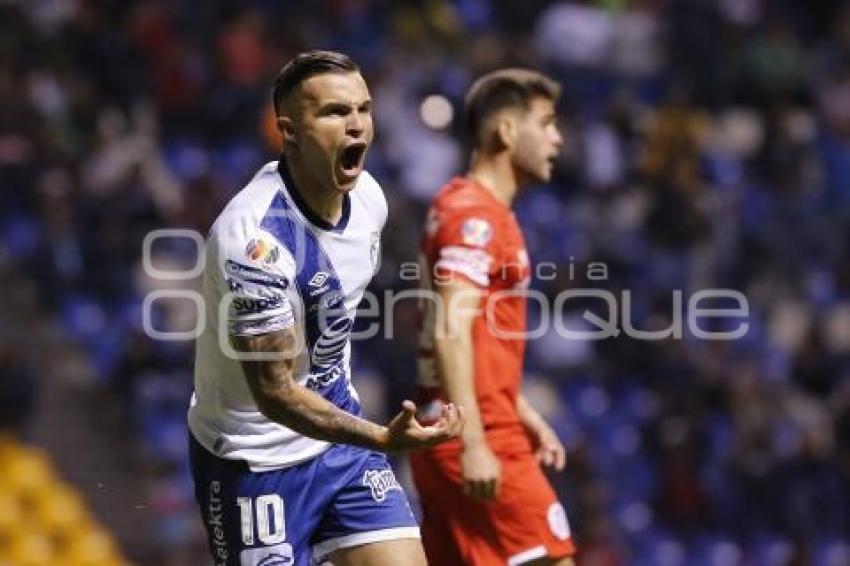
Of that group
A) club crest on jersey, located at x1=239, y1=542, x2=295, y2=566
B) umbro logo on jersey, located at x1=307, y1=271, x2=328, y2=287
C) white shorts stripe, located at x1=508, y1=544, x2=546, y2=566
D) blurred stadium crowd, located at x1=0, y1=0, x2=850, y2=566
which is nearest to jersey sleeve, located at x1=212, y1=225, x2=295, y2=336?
umbro logo on jersey, located at x1=307, y1=271, x2=328, y2=287

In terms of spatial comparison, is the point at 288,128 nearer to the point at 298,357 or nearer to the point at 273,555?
the point at 298,357

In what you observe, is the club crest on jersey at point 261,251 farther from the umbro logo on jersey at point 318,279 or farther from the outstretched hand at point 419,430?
the outstretched hand at point 419,430

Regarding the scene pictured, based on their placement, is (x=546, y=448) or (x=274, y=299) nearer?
(x=274, y=299)

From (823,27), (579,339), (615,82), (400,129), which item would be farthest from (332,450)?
(823,27)

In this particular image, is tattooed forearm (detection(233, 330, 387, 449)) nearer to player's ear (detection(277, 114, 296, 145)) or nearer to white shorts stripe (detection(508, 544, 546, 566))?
player's ear (detection(277, 114, 296, 145))

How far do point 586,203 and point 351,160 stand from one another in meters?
8.65

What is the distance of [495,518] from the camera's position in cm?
689

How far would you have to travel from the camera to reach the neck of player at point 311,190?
222 inches

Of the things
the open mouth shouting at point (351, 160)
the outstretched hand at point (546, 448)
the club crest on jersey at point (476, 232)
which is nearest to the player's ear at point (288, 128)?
the open mouth shouting at point (351, 160)

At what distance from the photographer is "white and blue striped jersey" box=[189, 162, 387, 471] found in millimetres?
5371

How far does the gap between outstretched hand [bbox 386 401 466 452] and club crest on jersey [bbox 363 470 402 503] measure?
1.92ft

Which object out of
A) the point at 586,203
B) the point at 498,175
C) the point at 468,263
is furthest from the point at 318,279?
the point at 586,203

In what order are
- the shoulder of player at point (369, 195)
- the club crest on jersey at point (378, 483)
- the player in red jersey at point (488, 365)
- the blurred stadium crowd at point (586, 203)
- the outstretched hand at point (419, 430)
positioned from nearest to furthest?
1. the outstretched hand at point (419, 430)
2. the club crest on jersey at point (378, 483)
3. the shoulder of player at point (369, 195)
4. the player in red jersey at point (488, 365)
5. the blurred stadium crowd at point (586, 203)

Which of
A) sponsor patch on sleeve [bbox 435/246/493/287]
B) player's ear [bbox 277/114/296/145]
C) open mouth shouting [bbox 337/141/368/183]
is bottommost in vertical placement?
sponsor patch on sleeve [bbox 435/246/493/287]
